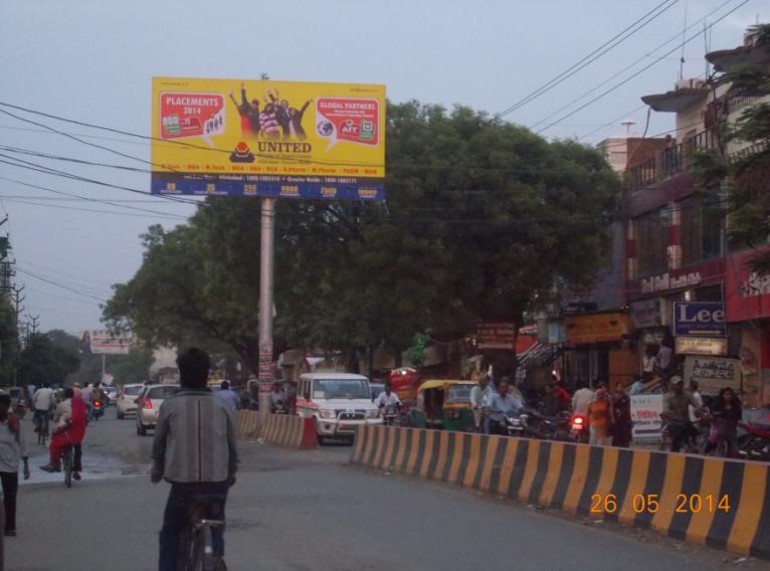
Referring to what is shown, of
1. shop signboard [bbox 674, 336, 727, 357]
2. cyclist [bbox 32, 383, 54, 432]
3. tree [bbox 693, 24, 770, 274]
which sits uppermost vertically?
tree [bbox 693, 24, 770, 274]

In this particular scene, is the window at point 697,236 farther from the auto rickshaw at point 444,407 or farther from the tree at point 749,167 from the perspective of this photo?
the tree at point 749,167

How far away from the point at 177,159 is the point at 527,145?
12272mm

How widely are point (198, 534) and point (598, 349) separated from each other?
36617mm

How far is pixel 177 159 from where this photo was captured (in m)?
34.2

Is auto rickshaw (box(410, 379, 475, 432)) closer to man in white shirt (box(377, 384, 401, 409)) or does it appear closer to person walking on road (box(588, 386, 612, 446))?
man in white shirt (box(377, 384, 401, 409))

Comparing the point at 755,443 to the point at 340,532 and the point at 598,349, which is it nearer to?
the point at 340,532

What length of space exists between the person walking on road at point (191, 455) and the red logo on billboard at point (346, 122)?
90.3 ft

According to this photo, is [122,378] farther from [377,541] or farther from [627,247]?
[377,541]

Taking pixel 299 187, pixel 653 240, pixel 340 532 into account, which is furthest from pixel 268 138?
pixel 340 532

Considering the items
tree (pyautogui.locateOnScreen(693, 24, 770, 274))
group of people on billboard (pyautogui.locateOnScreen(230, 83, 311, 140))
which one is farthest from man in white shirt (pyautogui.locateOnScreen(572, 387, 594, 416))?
group of people on billboard (pyautogui.locateOnScreen(230, 83, 311, 140))

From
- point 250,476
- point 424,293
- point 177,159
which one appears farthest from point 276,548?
point 424,293

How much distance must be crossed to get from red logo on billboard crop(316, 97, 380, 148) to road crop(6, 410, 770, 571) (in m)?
16.2

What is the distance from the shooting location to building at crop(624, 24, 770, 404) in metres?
29.6
